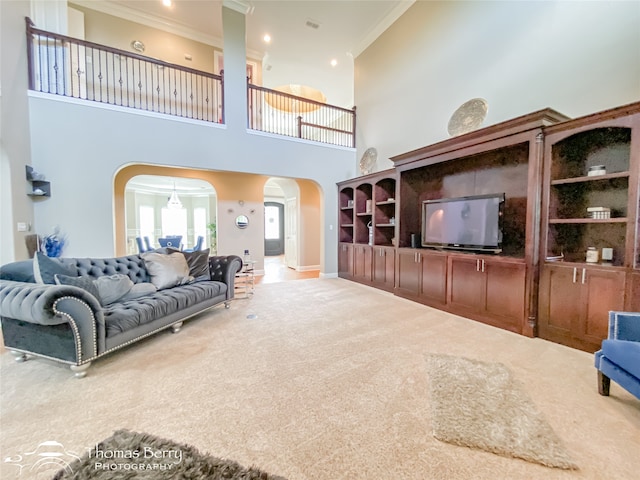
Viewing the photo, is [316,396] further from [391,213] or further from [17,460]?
[391,213]

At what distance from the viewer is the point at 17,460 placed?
1.38 metres

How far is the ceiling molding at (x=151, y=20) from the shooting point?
5.63m

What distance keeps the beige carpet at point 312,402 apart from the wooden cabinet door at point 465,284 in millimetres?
453

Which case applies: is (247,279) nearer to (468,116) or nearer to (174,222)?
(468,116)

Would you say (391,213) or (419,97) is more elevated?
(419,97)

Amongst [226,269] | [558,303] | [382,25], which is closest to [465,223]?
[558,303]

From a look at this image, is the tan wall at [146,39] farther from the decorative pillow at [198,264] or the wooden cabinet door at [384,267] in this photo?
the wooden cabinet door at [384,267]

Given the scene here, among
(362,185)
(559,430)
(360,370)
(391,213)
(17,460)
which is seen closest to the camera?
(17,460)

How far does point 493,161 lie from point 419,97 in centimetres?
208

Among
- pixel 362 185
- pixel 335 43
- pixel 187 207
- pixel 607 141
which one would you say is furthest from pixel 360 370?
pixel 187 207

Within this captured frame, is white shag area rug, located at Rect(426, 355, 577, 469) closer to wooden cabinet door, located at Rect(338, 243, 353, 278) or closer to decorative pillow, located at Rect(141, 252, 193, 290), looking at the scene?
decorative pillow, located at Rect(141, 252, 193, 290)

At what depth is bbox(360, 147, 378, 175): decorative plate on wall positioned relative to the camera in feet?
20.3

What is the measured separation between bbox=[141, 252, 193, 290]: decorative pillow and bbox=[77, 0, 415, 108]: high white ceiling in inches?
206

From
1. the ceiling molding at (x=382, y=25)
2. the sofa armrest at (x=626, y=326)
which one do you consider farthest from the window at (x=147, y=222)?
the sofa armrest at (x=626, y=326)
